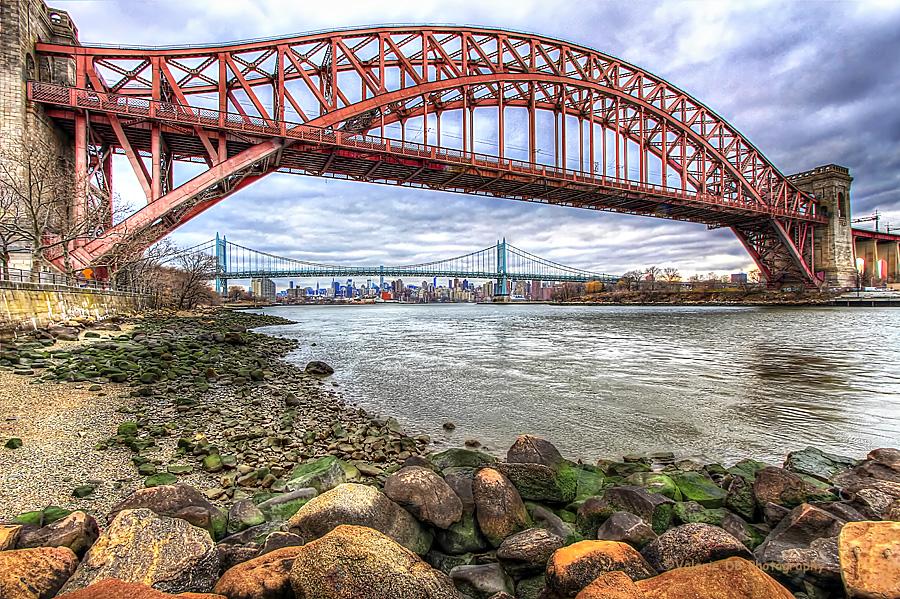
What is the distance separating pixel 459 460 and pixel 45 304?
17.2 meters

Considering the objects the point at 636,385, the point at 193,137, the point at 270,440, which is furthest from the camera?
the point at 193,137

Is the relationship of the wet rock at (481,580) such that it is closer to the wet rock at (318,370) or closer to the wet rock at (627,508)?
the wet rock at (627,508)

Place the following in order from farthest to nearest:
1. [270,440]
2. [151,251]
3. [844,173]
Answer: [844,173], [151,251], [270,440]

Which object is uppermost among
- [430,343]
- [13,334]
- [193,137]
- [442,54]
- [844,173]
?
[442,54]

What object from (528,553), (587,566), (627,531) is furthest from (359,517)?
(627,531)

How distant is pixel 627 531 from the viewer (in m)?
2.96

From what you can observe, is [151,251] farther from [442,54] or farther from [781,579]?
[781,579]

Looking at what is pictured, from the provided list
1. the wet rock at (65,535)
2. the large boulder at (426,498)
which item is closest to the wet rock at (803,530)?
the large boulder at (426,498)

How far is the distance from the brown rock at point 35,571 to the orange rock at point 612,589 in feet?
8.84

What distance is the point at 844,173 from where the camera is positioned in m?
54.8

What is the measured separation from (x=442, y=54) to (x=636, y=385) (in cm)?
3121

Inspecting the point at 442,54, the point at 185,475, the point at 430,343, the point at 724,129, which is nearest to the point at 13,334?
the point at 185,475

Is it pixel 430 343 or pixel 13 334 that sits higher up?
pixel 13 334

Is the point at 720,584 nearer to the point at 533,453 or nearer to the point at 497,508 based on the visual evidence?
the point at 497,508
